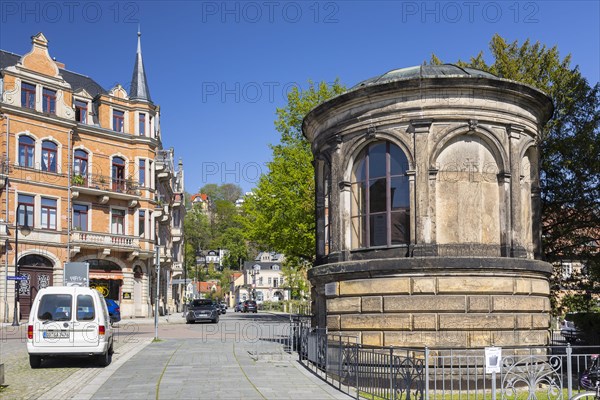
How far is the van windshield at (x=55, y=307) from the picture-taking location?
58.1ft

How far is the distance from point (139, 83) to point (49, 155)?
10.9 meters

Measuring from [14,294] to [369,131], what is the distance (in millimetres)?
34055

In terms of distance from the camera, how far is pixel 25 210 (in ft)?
149

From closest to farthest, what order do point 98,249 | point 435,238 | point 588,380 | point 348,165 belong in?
point 588,380
point 435,238
point 348,165
point 98,249

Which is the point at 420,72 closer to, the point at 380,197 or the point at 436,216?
the point at 380,197

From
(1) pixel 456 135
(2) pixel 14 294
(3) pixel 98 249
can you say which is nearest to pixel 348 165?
(1) pixel 456 135

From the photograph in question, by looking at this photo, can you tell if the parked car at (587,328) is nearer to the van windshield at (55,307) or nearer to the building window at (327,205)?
the building window at (327,205)

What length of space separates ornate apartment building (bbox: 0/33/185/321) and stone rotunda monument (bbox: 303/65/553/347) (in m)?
29.4

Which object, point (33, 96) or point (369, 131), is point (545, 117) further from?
point (33, 96)

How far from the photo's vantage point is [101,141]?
5125cm

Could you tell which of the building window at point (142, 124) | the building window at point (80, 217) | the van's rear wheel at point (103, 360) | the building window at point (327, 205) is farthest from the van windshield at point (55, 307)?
the building window at point (142, 124)

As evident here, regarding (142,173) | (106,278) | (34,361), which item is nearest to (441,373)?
(34,361)

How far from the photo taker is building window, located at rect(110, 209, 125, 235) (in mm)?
52019

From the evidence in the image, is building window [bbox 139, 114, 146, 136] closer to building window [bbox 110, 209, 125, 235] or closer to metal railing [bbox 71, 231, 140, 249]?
building window [bbox 110, 209, 125, 235]
